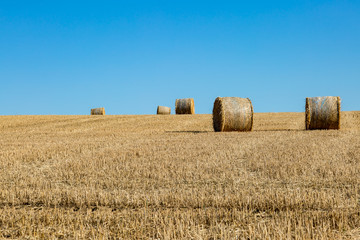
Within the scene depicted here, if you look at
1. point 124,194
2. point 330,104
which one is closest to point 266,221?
point 124,194

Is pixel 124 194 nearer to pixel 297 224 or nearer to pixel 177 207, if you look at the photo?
pixel 177 207

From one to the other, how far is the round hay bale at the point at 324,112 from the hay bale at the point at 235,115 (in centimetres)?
248

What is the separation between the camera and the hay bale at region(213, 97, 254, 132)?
1598 centimetres

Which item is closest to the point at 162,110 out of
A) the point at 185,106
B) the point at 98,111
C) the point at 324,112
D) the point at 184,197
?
the point at 185,106

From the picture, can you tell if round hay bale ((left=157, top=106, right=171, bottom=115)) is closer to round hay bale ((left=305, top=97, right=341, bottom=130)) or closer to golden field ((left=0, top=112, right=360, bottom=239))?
round hay bale ((left=305, top=97, right=341, bottom=130))

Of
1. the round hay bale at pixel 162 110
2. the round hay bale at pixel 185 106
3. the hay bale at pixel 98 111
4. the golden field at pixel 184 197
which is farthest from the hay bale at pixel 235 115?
the hay bale at pixel 98 111

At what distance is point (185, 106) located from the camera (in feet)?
99.1

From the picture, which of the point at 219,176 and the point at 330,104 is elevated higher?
the point at 330,104

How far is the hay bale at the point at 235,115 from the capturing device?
52.4 ft

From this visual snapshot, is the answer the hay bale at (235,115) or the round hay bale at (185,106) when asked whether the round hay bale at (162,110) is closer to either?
the round hay bale at (185,106)

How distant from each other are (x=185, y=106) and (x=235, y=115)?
14.3 metres

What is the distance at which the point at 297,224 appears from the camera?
3.85 metres

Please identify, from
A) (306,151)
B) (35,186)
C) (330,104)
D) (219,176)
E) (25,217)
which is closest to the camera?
(25,217)

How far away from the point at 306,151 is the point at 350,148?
1371 millimetres
